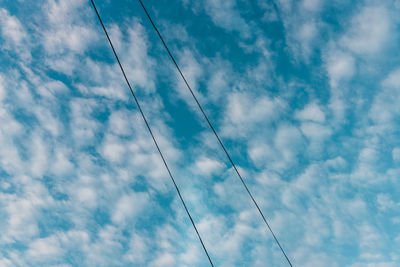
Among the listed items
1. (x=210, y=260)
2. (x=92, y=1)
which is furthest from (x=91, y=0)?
(x=210, y=260)

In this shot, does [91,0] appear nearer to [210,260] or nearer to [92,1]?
[92,1]

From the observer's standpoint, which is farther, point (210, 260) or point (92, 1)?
point (210, 260)

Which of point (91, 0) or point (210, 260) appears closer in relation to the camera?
point (91, 0)

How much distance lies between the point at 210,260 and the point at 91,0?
36.0ft

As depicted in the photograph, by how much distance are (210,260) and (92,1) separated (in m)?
11.0

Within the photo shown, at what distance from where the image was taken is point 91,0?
9609mm

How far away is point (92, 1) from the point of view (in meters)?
9.63

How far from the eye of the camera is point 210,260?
11.0 metres

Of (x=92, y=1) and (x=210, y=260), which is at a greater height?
(x=92, y=1)

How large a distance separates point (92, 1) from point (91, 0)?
43 mm

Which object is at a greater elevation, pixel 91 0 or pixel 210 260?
pixel 91 0
